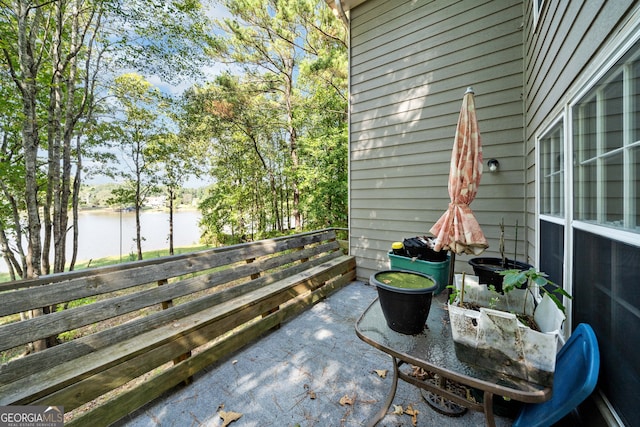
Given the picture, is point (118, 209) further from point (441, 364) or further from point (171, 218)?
Answer: point (441, 364)

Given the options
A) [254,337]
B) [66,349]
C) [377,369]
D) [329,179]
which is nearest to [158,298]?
[66,349]

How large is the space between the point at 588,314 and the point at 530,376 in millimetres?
515

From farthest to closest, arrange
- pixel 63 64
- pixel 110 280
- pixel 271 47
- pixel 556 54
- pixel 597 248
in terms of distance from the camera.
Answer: pixel 271 47, pixel 63 64, pixel 110 280, pixel 556 54, pixel 597 248

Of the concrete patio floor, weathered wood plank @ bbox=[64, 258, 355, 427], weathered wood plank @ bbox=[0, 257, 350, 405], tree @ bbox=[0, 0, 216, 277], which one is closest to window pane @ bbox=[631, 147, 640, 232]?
the concrete patio floor

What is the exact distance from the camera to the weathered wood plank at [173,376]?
1537 millimetres

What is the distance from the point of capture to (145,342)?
1822 millimetres

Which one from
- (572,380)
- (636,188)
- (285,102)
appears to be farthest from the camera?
(285,102)

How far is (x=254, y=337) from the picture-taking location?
8.48ft

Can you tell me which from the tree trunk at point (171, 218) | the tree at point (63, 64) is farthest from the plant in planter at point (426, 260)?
the tree trunk at point (171, 218)

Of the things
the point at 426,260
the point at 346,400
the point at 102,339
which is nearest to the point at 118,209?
the point at 102,339

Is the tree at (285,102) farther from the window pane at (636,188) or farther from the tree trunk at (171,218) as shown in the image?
the window pane at (636,188)

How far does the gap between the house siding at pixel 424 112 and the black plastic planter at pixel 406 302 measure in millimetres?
2302

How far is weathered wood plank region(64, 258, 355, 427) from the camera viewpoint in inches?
60.5

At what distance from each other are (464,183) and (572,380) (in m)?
1.12
